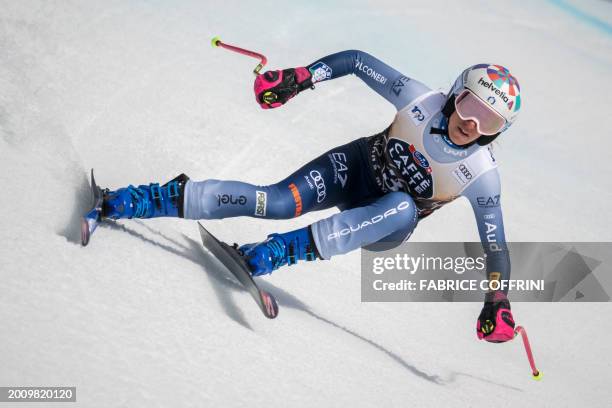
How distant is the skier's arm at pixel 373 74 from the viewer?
3.37m

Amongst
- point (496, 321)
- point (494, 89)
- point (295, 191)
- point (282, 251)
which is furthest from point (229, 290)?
point (494, 89)

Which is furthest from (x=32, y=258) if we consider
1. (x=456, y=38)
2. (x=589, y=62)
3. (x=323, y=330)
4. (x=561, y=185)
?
(x=589, y=62)

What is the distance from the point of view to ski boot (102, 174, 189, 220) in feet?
9.12

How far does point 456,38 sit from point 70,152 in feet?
21.2

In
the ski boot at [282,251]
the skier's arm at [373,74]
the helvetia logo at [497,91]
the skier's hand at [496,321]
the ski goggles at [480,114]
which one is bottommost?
the skier's hand at [496,321]

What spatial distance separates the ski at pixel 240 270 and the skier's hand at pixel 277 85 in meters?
0.73

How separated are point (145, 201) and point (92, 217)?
0.27 m

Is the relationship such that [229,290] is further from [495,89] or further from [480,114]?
[495,89]

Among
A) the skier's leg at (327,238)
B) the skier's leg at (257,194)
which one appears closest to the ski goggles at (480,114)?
the skier's leg at (327,238)

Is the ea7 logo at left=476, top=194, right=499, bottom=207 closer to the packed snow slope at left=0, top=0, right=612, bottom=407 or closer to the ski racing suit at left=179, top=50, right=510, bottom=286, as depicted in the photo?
the ski racing suit at left=179, top=50, right=510, bottom=286

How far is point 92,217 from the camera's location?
2.66 m

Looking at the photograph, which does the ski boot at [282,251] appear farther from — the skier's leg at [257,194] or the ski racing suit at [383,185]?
the skier's leg at [257,194]

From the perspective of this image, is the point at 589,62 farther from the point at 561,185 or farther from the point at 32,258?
the point at 32,258

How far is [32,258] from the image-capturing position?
2.29 meters
